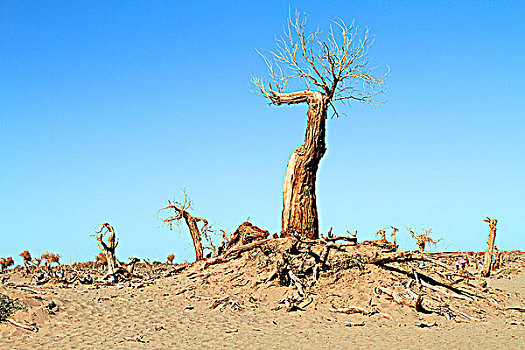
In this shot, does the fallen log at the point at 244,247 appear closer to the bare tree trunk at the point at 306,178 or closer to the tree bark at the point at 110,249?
the bare tree trunk at the point at 306,178

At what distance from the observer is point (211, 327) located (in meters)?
9.66

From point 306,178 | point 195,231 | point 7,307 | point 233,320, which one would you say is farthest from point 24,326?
point 195,231

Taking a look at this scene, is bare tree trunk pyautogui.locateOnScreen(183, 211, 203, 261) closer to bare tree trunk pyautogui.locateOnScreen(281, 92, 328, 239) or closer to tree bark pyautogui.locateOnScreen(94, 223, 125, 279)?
tree bark pyautogui.locateOnScreen(94, 223, 125, 279)

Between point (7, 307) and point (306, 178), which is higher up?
point (306, 178)

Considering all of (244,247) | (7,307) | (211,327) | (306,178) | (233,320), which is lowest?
(211,327)

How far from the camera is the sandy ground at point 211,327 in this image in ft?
28.6

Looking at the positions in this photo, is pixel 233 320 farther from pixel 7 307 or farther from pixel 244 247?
pixel 7 307

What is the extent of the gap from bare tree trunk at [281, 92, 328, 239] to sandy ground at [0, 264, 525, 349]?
2712mm

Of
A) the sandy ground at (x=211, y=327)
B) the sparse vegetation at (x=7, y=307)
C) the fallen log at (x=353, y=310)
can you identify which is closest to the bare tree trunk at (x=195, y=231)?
the sandy ground at (x=211, y=327)

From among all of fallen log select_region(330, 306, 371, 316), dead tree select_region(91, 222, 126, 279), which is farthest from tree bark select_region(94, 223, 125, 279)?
fallen log select_region(330, 306, 371, 316)

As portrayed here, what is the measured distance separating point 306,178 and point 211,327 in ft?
18.7

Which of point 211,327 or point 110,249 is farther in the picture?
point 110,249

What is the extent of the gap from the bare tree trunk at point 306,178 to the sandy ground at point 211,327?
2.71 meters

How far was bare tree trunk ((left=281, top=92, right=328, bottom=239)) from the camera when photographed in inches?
547
